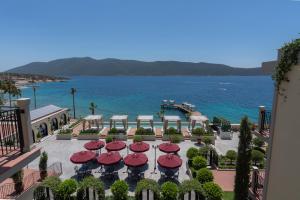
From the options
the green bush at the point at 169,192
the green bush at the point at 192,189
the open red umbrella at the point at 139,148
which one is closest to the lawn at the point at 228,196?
the green bush at the point at 192,189

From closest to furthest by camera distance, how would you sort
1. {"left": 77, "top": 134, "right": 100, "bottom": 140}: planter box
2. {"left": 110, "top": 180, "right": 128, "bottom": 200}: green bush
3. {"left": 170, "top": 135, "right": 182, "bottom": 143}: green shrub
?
{"left": 110, "top": 180, "right": 128, "bottom": 200}: green bush < {"left": 170, "top": 135, "right": 182, "bottom": 143}: green shrub < {"left": 77, "top": 134, "right": 100, "bottom": 140}: planter box

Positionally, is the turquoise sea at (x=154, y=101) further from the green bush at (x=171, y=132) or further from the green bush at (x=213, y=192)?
the green bush at (x=213, y=192)

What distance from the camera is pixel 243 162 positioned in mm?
8953

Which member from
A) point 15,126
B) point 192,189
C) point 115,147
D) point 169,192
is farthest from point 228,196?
point 15,126

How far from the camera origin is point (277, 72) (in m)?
5.54

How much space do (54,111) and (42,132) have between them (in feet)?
13.0

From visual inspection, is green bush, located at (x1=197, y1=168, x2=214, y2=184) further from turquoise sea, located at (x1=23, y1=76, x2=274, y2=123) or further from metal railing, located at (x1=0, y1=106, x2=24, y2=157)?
turquoise sea, located at (x1=23, y1=76, x2=274, y2=123)

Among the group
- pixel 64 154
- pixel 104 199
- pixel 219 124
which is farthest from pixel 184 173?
pixel 219 124

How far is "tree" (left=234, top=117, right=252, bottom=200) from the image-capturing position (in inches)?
338

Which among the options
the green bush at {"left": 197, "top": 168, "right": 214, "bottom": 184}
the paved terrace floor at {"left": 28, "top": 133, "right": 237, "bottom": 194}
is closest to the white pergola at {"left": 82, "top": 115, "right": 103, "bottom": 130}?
the paved terrace floor at {"left": 28, "top": 133, "right": 237, "bottom": 194}

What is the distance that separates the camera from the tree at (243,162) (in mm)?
8594

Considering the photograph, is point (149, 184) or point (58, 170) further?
point (58, 170)

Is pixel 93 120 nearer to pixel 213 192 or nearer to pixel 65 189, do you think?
pixel 65 189

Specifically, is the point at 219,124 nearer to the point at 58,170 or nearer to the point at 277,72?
the point at 58,170
